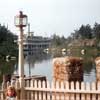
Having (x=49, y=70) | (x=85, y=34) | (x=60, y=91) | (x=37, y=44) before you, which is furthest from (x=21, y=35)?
(x=37, y=44)

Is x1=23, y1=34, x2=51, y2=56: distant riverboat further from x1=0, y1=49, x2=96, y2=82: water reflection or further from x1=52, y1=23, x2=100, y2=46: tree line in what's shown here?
x1=0, y1=49, x2=96, y2=82: water reflection

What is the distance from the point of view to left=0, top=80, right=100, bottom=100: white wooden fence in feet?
32.6

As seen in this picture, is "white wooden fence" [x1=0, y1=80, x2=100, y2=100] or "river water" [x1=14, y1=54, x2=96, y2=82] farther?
"river water" [x1=14, y1=54, x2=96, y2=82]

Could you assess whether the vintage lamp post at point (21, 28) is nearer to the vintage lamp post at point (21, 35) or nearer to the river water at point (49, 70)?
the vintage lamp post at point (21, 35)

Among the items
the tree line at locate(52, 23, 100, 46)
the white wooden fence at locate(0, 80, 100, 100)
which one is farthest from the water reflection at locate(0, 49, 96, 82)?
the tree line at locate(52, 23, 100, 46)

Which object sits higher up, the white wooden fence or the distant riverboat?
the distant riverboat

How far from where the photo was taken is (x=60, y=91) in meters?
10.4

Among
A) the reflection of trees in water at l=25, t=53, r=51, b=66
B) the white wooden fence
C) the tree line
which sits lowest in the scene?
the reflection of trees in water at l=25, t=53, r=51, b=66

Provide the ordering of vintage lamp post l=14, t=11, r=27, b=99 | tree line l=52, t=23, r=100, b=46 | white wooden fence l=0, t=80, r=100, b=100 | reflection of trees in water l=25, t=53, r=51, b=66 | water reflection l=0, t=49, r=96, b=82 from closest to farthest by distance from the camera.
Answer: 1. white wooden fence l=0, t=80, r=100, b=100
2. vintage lamp post l=14, t=11, r=27, b=99
3. water reflection l=0, t=49, r=96, b=82
4. reflection of trees in water l=25, t=53, r=51, b=66
5. tree line l=52, t=23, r=100, b=46

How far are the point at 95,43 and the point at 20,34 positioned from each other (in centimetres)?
9942

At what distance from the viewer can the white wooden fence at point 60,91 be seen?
9930 mm

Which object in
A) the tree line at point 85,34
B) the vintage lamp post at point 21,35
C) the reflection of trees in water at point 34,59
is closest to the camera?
the vintage lamp post at point 21,35

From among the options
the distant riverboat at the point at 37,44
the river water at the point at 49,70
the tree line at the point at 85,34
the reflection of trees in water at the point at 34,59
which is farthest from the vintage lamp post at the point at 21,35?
the distant riverboat at the point at 37,44

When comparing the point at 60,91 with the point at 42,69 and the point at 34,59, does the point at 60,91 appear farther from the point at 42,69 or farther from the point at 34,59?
the point at 34,59
